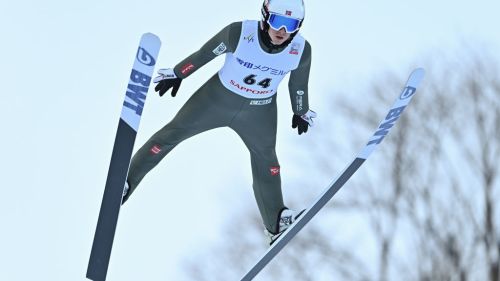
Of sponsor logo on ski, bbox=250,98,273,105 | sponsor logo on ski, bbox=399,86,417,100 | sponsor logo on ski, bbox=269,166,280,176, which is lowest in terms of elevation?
sponsor logo on ski, bbox=269,166,280,176

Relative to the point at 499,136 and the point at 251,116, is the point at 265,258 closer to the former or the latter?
the point at 251,116

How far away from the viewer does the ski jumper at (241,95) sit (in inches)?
314

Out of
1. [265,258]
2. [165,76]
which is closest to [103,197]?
[165,76]

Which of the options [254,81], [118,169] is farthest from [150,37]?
[254,81]

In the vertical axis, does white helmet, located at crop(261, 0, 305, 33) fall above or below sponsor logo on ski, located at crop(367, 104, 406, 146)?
above

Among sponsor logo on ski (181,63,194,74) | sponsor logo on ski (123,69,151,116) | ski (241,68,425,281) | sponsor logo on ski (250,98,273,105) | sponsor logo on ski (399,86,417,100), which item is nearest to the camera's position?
sponsor logo on ski (123,69,151,116)

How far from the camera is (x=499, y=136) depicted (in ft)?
70.3

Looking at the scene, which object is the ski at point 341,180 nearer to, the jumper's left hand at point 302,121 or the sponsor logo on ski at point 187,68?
the jumper's left hand at point 302,121

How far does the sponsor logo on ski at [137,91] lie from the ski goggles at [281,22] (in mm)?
911

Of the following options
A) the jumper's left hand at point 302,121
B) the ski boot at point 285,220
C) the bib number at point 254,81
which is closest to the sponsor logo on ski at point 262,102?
the bib number at point 254,81

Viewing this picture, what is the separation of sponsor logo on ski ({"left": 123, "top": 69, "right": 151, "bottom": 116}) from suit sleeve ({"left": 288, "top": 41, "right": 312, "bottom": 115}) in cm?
118

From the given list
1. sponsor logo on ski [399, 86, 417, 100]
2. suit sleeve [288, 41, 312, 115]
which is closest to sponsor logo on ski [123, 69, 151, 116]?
suit sleeve [288, 41, 312, 115]

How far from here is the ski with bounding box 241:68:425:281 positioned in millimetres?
8438

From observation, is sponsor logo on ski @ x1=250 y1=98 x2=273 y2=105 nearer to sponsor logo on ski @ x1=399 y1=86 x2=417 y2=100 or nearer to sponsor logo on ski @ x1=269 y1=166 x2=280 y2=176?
sponsor logo on ski @ x1=269 y1=166 x2=280 y2=176
